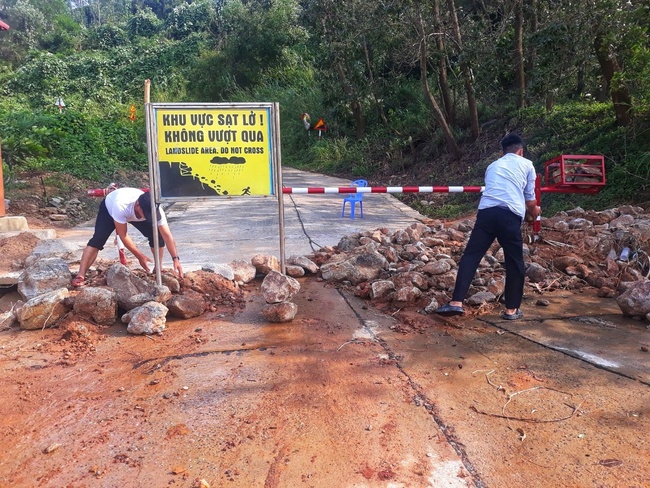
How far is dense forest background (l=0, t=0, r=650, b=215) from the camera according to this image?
11.0m

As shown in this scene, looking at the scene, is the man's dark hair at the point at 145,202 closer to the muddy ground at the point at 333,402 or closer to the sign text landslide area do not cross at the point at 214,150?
the sign text landslide area do not cross at the point at 214,150

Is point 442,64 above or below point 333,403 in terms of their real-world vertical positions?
above

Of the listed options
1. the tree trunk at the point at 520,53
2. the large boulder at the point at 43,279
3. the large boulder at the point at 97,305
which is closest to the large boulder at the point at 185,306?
the large boulder at the point at 97,305

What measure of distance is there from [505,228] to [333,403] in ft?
7.55

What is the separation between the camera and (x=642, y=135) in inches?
428

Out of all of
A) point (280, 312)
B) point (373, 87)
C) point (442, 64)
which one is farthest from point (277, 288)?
point (373, 87)

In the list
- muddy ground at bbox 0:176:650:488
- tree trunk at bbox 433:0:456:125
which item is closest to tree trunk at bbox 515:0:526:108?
tree trunk at bbox 433:0:456:125

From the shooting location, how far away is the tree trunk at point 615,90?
36.4 feet

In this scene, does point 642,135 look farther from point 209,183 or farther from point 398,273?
point 209,183

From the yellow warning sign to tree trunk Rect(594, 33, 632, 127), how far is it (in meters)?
7.96

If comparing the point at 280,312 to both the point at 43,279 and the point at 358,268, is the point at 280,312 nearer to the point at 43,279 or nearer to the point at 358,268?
the point at 358,268

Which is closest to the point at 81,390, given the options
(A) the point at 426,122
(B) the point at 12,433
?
(B) the point at 12,433

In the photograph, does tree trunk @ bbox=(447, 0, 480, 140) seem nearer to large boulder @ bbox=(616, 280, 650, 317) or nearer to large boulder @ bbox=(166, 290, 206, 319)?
large boulder @ bbox=(616, 280, 650, 317)

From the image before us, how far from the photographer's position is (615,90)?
10.7 metres
